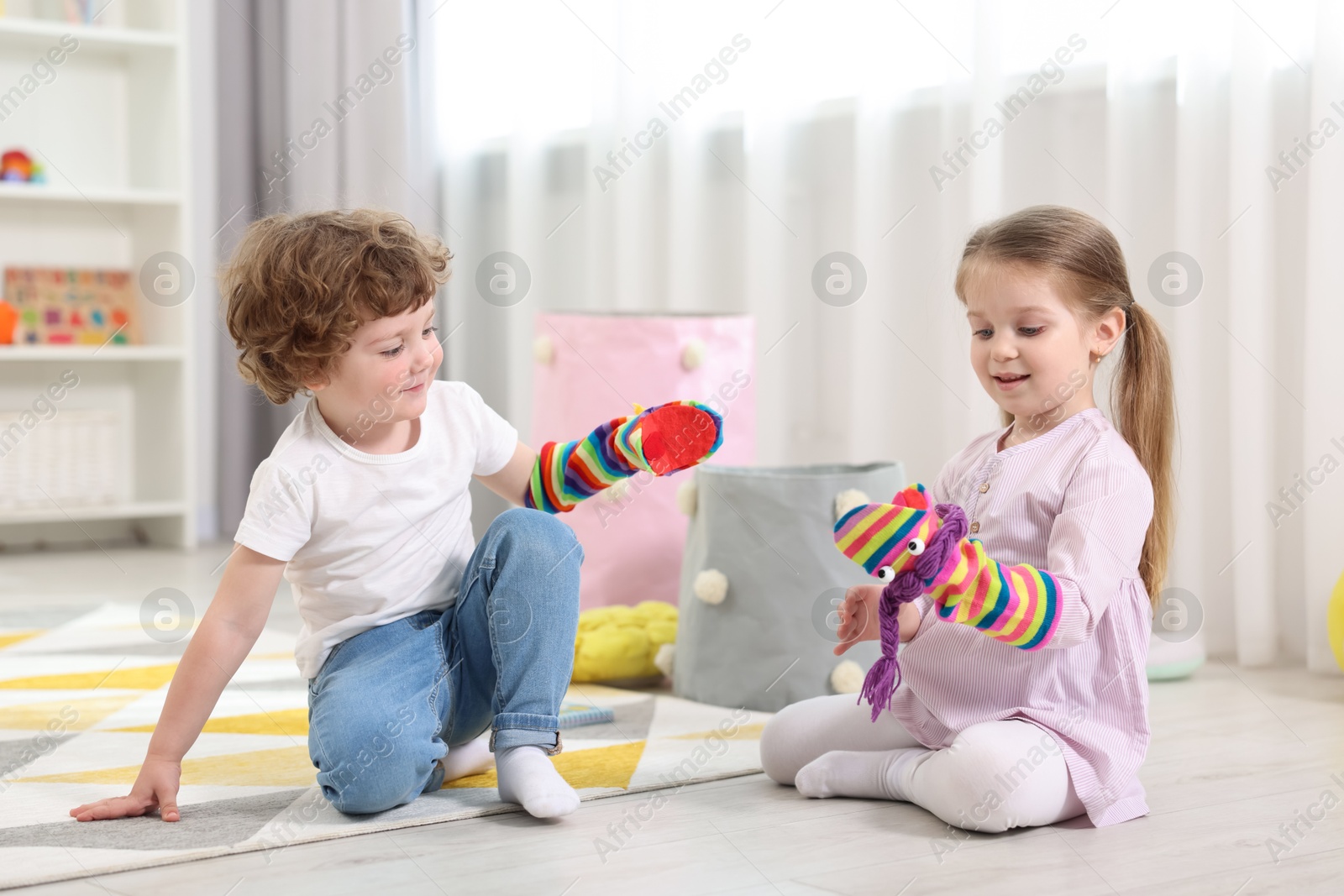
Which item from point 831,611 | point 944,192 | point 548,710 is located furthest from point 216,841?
point 944,192

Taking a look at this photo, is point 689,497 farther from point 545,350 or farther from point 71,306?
point 71,306

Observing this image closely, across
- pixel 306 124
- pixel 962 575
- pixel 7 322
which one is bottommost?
pixel 962 575

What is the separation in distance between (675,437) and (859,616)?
0.21 meters

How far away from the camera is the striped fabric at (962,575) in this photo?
883 millimetres

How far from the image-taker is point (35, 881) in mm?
893

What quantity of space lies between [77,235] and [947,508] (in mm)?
2707

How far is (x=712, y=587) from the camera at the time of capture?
1.46 meters

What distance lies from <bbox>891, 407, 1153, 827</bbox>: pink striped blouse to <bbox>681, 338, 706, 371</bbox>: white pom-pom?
0.74m

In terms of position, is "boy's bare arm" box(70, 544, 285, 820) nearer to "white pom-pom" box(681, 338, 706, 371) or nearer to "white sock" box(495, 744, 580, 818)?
"white sock" box(495, 744, 580, 818)

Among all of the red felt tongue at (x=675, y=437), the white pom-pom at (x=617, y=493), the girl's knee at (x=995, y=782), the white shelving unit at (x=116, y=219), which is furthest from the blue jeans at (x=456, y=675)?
the white shelving unit at (x=116, y=219)

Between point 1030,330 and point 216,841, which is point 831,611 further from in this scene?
point 216,841

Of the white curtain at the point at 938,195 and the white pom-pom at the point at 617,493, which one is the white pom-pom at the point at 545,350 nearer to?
the white curtain at the point at 938,195

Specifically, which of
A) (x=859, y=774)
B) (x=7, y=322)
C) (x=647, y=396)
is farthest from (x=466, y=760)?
(x=7, y=322)

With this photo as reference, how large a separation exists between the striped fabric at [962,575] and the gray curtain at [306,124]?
2014 mm
